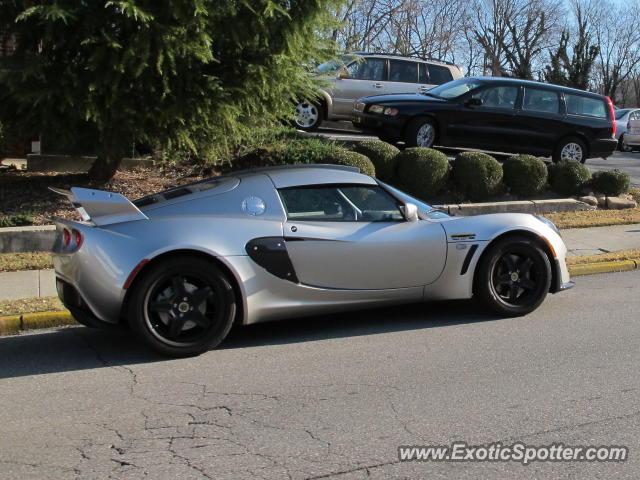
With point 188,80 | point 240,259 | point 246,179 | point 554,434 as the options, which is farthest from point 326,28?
point 554,434

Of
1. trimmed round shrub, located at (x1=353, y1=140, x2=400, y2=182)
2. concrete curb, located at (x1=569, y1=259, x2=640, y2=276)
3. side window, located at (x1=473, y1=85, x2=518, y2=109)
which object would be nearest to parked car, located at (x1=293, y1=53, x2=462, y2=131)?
side window, located at (x1=473, y1=85, x2=518, y2=109)

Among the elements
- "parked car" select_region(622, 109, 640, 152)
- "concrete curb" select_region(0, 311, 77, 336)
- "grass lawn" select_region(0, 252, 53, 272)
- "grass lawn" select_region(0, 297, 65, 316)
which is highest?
"parked car" select_region(622, 109, 640, 152)

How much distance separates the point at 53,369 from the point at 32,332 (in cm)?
121

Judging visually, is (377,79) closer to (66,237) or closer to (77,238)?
(66,237)

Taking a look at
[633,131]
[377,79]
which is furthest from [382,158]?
[633,131]

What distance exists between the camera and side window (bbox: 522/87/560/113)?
13539 mm

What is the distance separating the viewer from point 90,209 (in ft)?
17.7

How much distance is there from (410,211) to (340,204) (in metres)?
0.60

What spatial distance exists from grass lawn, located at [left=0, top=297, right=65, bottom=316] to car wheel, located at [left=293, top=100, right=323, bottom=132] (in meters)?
8.78

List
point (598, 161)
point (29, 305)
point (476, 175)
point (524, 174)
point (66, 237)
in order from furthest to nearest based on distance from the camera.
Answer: point (598, 161), point (524, 174), point (476, 175), point (29, 305), point (66, 237)

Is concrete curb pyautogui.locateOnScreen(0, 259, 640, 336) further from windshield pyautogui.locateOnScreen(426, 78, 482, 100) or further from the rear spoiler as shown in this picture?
windshield pyautogui.locateOnScreen(426, 78, 482, 100)

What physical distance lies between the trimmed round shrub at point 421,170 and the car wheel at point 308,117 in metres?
3.63

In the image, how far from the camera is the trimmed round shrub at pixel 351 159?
11.0 meters

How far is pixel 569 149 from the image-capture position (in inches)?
541
